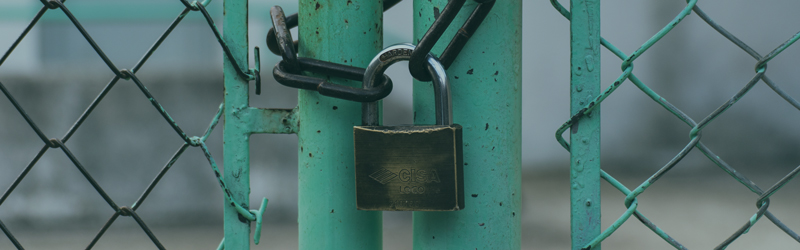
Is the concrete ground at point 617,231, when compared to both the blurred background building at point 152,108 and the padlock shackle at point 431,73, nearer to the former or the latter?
the blurred background building at point 152,108

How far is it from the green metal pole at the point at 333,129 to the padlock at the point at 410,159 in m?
0.04

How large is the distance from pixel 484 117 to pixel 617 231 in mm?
2551

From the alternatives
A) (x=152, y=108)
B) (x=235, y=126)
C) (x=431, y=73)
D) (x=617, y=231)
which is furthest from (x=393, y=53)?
(x=617, y=231)

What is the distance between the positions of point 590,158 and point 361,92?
0.20 m

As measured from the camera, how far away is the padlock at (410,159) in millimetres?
382

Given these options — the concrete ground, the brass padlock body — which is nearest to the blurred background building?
the concrete ground

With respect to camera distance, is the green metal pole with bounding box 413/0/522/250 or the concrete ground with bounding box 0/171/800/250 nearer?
the green metal pole with bounding box 413/0/522/250

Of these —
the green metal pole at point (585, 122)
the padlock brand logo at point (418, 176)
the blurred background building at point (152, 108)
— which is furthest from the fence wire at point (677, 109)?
the blurred background building at point (152, 108)

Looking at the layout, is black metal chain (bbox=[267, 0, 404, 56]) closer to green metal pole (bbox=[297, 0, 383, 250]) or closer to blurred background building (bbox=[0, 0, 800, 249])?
green metal pole (bbox=[297, 0, 383, 250])

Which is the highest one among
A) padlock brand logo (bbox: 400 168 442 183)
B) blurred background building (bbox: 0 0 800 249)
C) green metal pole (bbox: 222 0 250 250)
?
blurred background building (bbox: 0 0 800 249)

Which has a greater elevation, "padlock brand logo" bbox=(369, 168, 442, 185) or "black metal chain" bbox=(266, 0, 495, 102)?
"black metal chain" bbox=(266, 0, 495, 102)

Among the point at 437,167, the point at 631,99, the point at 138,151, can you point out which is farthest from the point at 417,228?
the point at 631,99

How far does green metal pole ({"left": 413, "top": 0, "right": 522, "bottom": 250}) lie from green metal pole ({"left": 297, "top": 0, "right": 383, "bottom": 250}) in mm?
50

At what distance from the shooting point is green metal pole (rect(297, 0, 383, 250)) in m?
0.42
